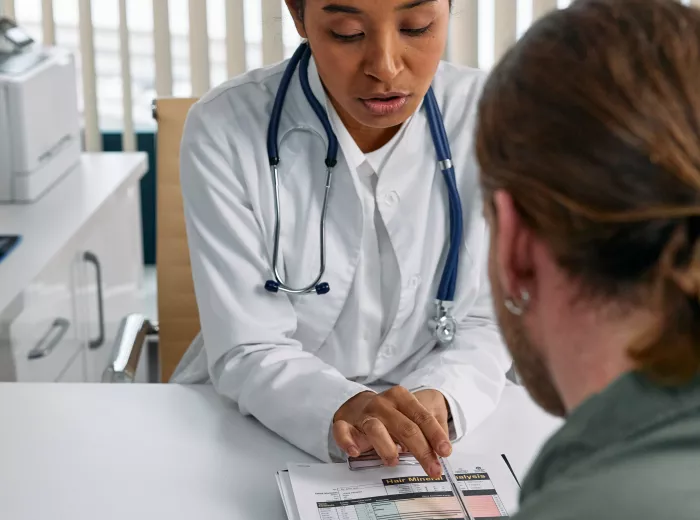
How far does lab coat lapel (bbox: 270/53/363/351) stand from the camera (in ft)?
4.45

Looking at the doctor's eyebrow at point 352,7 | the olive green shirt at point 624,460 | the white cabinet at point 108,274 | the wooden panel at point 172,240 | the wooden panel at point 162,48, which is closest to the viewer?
the olive green shirt at point 624,460

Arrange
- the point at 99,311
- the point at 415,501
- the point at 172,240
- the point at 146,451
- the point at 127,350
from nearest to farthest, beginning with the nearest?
the point at 415,501
the point at 146,451
the point at 127,350
the point at 172,240
the point at 99,311

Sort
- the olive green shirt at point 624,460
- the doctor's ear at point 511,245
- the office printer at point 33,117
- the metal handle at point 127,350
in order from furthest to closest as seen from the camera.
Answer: the office printer at point 33,117, the metal handle at point 127,350, the doctor's ear at point 511,245, the olive green shirt at point 624,460

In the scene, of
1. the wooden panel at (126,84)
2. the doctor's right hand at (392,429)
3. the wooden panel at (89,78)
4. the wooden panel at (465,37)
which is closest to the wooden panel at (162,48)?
the wooden panel at (126,84)

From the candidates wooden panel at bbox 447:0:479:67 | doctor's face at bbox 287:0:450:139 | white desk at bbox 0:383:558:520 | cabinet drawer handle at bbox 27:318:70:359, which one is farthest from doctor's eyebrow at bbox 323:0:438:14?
wooden panel at bbox 447:0:479:67

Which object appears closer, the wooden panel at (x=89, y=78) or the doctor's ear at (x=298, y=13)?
the doctor's ear at (x=298, y=13)

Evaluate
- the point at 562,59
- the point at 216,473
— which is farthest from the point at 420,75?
the point at 562,59

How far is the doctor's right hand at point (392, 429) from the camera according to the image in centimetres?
106

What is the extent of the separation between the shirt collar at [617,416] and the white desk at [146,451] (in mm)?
482

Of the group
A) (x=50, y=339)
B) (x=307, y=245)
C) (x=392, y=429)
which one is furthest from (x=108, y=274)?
(x=392, y=429)

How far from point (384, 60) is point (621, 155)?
71cm

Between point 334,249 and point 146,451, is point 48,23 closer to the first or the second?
point 334,249

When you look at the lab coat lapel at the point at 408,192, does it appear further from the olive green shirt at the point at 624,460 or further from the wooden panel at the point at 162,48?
the wooden panel at the point at 162,48

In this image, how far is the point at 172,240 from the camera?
1706 millimetres
